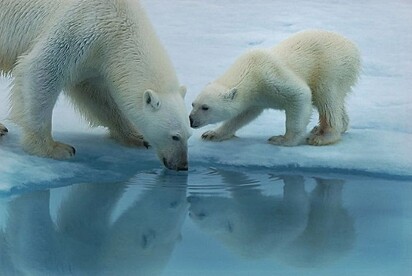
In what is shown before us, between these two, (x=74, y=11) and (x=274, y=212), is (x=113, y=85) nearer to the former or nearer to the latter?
(x=74, y=11)

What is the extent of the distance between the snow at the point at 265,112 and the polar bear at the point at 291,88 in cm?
13

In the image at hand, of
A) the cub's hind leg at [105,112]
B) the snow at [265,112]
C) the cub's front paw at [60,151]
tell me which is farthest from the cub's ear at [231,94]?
Answer: the cub's front paw at [60,151]

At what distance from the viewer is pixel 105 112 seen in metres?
5.59

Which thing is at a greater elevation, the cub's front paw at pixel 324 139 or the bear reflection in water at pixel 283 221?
the bear reflection in water at pixel 283 221

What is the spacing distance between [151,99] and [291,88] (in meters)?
1.01

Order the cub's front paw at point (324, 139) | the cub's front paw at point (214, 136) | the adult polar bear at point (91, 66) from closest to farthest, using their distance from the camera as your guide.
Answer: the adult polar bear at point (91, 66) → the cub's front paw at point (324, 139) → the cub's front paw at point (214, 136)

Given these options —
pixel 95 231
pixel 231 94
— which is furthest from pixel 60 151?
pixel 95 231

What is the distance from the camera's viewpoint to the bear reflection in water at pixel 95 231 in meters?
3.66

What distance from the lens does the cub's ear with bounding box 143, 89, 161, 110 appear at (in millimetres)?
4840

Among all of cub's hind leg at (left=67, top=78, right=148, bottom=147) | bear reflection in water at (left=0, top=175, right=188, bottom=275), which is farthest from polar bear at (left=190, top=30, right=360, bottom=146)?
bear reflection in water at (left=0, top=175, right=188, bottom=275)

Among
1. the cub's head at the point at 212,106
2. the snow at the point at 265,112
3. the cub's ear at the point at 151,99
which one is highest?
the cub's ear at the point at 151,99

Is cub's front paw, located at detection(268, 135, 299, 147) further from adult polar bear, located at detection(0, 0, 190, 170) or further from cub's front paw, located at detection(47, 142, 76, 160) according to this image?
cub's front paw, located at detection(47, 142, 76, 160)

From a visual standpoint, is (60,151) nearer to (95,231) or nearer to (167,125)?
(167,125)

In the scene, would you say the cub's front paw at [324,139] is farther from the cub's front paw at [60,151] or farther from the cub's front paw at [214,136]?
the cub's front paw at [60,151]
